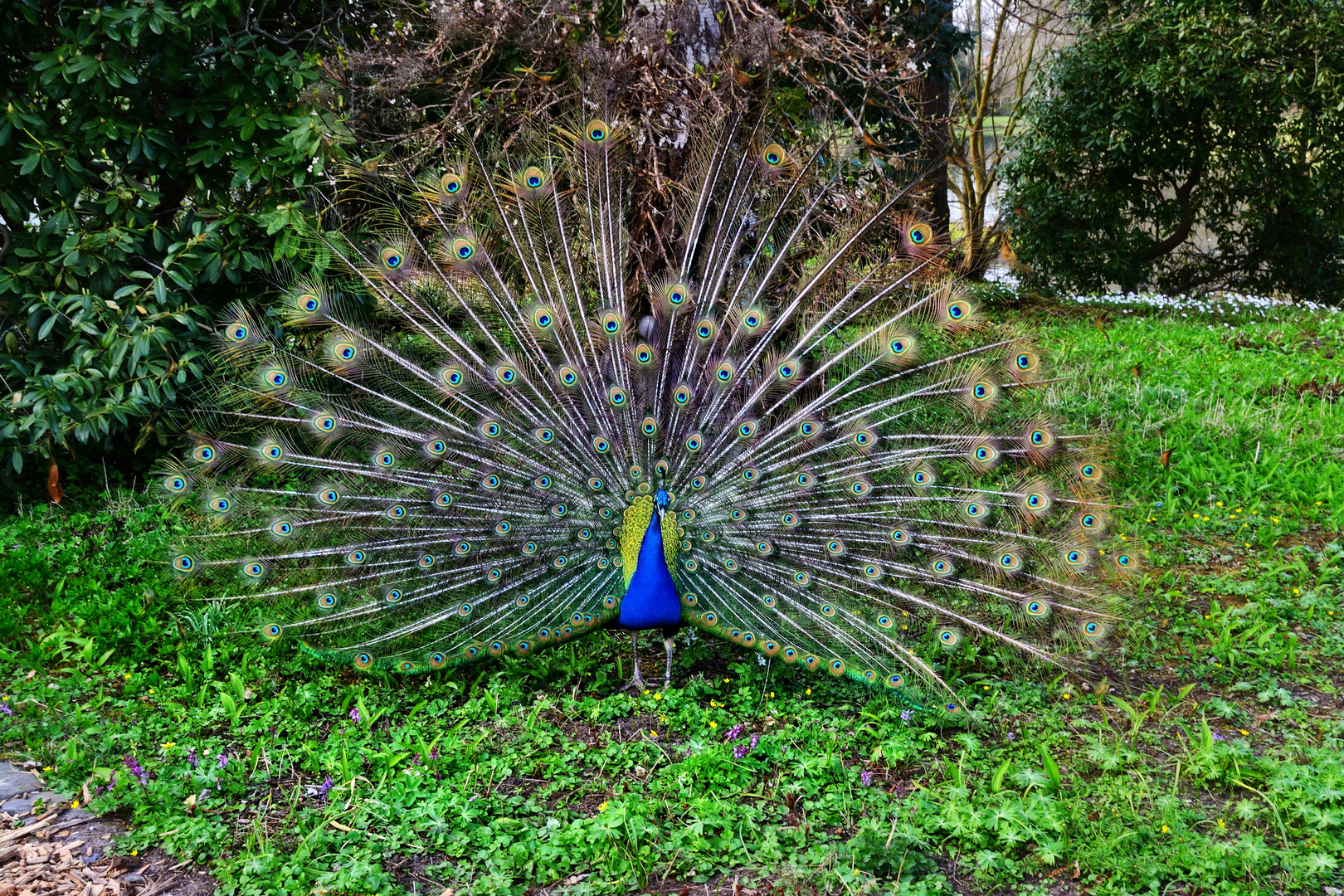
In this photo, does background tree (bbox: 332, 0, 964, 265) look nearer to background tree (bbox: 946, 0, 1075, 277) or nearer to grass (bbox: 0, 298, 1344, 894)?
grass (bbox: 0, 298, 1344, 894)

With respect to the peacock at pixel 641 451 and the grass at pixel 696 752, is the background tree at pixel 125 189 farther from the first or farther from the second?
the peacock at pixel 641 451

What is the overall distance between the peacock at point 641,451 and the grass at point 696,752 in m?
0.27

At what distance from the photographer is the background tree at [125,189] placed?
18.1ft

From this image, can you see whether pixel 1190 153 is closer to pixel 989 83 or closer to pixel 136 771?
pixel 989 83

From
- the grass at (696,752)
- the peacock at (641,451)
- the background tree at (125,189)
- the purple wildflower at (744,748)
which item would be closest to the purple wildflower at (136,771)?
the grass at (696,752)

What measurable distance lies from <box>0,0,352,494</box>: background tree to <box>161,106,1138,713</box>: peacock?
63.5 inches

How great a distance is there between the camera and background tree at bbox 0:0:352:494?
5.53 m

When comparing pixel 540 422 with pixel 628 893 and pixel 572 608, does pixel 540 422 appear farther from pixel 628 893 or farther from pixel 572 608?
pixel 628 893

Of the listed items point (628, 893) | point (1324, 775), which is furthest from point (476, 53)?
point (1324, 775)

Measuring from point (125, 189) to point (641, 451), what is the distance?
381 cm

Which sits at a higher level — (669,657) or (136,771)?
(669,657)

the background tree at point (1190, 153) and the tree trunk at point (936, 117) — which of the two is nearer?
the tree trunk at point (936, 117)

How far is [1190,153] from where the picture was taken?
11.6m

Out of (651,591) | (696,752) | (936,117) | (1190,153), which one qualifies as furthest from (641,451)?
(1190,153)
